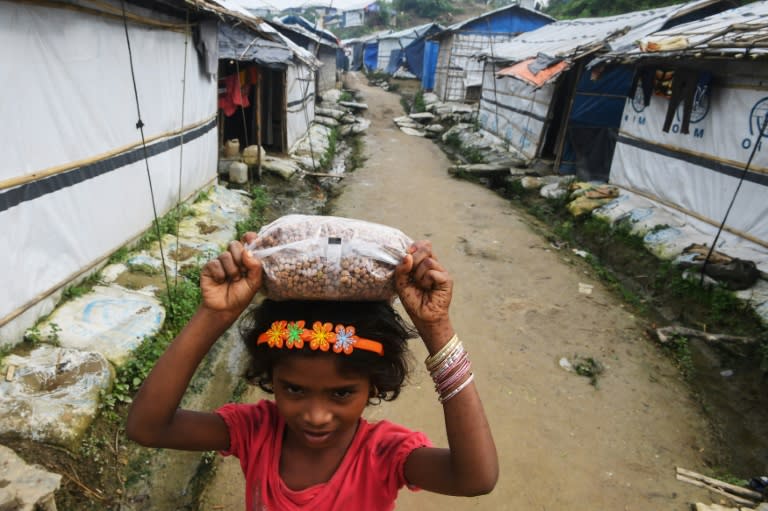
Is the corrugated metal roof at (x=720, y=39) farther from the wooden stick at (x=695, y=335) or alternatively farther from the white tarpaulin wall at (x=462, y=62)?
the white tarpaulin wall at (x=462, y=62)

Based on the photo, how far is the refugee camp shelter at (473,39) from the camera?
806 inches

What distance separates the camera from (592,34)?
10.8 m

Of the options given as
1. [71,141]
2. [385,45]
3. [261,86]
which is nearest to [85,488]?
[71,141]

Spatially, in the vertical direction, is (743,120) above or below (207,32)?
below

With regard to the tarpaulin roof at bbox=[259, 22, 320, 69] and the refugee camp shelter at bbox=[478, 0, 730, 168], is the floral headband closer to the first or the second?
the tarpaulin roof at bbox=[259, 22, 320, 69]

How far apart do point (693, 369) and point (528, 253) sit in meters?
3.15

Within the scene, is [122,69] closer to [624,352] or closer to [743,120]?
[624,352]

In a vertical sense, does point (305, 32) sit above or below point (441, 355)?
above

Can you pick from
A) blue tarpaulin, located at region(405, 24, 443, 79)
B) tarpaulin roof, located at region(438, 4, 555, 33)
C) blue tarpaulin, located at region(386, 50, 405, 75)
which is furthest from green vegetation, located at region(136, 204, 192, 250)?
blue tarpaulin, located at region(386, 50, 405, 75)

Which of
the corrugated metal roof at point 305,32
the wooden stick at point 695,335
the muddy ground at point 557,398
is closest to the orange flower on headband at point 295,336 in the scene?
the muddy ground at point 557,398

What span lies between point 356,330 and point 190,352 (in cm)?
43

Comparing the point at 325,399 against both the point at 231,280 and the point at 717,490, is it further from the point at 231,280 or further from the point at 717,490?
the point at 717,490

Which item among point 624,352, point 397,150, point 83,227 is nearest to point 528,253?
point 624,352

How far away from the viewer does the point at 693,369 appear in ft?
15.8
